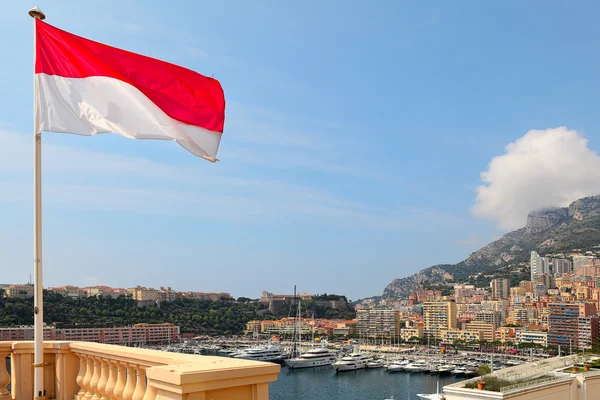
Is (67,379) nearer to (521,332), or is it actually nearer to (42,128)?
(42,128)

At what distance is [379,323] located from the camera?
7294 centimetres

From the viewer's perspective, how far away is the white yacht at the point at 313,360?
4391 centimetres

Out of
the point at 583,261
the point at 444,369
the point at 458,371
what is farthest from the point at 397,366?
the point at 583,261

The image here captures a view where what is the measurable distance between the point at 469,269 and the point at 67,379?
132501 mm

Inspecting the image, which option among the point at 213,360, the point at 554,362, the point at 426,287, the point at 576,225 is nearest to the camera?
the point at 213,360

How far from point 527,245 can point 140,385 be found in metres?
128

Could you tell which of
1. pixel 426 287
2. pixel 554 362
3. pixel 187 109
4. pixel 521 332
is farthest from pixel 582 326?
pixel 426 287

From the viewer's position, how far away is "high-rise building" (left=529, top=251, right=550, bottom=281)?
305 ft

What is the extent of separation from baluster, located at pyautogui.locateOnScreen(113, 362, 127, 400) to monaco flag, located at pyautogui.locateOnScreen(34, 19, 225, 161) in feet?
3.60

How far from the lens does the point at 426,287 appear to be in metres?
117

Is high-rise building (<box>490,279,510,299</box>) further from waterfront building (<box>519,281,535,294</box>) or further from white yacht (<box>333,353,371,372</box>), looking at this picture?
white yacht (<box>333,353,371,372</box>)

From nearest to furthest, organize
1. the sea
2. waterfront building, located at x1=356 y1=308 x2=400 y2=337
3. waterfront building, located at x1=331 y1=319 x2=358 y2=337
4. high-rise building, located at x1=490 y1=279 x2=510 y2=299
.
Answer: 1. the sea
2. waterfront building, located at x1=356 y1=308 x2=400 y2=337
3. waterfront building, located at x1=331 y1=319 x2=358 y2=337
4. high-rise building, located at x1=490 y1=279 x2=510 y2=299

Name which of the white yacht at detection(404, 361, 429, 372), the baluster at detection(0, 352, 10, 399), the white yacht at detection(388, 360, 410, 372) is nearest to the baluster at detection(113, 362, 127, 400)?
the baluster at detection(0, 352, 10, 399)

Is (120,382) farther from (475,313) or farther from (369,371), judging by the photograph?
(475,313)
